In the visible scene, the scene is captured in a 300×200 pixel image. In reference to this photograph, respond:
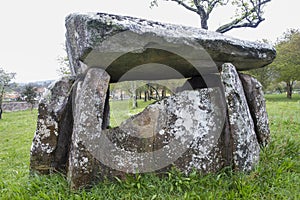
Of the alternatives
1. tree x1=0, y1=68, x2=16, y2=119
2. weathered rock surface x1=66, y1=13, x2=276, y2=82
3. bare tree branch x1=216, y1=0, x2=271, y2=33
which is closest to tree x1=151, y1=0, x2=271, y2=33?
bare tree branch x1=216, y1=0, x2=271, y2=33

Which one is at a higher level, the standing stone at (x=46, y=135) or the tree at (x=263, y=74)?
the tree at (x=263, y=74)

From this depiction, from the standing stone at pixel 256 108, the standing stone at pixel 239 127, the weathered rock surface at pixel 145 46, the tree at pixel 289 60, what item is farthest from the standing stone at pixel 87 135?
the tree at pixel 289 60

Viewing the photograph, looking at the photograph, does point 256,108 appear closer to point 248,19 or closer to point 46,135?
point 46,135

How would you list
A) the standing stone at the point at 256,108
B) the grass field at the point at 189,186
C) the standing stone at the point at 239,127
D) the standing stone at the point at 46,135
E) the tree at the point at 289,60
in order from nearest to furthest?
the grass field at the point at 189,186, the standing stone at the point at 239,127, the standing stone at the point at 46,135, the standing stone at the point at 256,108, the tree at the point at 289,60

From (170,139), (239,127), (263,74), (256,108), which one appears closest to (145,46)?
(170,139)

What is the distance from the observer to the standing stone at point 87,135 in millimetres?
2928

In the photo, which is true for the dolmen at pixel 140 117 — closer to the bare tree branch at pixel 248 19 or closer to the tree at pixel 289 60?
the bare tree branch at pixel 248 19

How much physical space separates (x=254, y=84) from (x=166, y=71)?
1467 mm

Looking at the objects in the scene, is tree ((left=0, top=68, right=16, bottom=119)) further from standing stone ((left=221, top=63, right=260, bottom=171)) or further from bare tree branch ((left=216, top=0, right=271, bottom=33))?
standing stone ((left=221, top=63, right=260, bottom=171))

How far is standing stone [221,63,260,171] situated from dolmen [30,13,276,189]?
0.01 m

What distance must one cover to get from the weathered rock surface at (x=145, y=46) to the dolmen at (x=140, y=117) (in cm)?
1

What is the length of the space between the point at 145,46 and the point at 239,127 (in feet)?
5.26

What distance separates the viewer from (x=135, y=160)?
3119mm

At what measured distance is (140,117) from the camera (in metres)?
3.28
